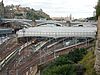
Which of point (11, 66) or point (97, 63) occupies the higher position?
point (97, 63)

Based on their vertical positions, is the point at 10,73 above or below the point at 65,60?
below

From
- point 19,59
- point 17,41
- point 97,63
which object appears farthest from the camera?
point 17,41

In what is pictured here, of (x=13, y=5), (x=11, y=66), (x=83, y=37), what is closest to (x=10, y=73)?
(x=11, y=66)

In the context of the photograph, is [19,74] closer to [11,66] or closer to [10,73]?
[10,73]

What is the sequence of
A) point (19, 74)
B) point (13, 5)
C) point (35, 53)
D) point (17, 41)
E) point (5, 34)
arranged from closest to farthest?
1. point (19, 74)
2. point (35, 53)
3. point (17, 41)
4. point (5, 34)
5. point (13, 5)

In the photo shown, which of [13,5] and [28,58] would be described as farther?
[13,5]

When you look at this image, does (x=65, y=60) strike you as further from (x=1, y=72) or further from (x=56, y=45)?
(x=56, y=45)

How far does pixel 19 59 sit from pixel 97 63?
14552 mm

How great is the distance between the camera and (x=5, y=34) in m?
46.7

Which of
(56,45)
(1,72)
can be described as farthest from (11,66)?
(56,45)

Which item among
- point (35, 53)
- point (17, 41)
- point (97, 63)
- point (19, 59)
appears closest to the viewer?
point (97, 63)

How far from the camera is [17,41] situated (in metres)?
35.2

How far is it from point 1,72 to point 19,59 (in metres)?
4.25

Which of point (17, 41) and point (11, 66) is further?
point (17, 41)
